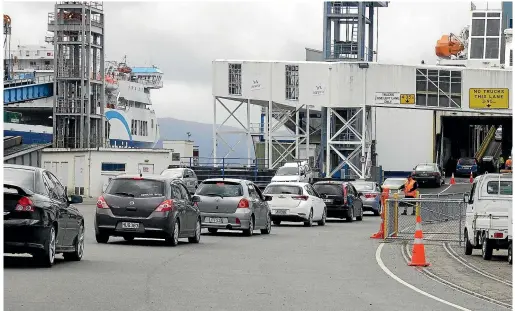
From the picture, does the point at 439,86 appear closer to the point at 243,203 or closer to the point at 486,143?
the point at 243,203

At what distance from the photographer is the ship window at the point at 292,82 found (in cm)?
7062

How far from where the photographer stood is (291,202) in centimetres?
3594

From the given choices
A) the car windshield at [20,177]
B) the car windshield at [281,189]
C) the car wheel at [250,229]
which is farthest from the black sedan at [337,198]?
the car windshield at [20,177]

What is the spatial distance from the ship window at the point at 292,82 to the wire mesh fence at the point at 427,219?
3489 centimetres

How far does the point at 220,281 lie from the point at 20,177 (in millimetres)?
3434

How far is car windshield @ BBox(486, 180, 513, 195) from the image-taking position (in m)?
22.4

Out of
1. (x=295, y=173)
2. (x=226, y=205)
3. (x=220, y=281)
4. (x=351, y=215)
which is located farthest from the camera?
(x=295, y=173)

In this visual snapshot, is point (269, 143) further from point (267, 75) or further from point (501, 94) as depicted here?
point (501, 94)

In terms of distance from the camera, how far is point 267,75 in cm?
7162

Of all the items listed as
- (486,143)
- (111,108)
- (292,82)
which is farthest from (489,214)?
(486,143)

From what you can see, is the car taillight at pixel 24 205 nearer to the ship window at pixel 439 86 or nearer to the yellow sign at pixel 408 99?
the yellow sign at pixel 408 99

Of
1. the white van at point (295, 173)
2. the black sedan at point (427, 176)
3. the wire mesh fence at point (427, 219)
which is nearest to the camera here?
the wire mesh fence at point (427, 219)

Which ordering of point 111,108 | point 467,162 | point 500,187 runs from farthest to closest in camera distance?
1. point 111,108
2. point 467,162
3. point 500,187

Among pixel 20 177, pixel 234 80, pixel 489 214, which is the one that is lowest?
pixel 489 214
